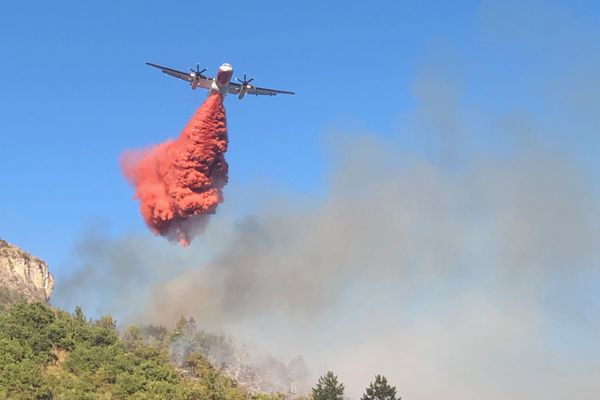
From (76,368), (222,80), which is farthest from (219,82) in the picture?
(76,368)

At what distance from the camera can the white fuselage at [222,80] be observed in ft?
248

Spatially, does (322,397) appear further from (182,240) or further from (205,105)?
(205,105)

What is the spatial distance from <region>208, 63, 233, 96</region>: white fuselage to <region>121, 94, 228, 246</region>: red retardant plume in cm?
77

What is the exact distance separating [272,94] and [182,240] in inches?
809

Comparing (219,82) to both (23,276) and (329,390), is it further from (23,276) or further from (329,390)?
(23,276)

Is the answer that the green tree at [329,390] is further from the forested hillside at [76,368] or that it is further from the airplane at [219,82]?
the airplane at [219,82]

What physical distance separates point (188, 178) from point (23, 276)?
373 ft

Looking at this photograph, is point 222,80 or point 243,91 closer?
point 222,80

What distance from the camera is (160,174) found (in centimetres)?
8488

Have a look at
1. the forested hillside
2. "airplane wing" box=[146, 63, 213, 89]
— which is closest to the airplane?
"airplane wing" box=[146, 63, 213, 89]

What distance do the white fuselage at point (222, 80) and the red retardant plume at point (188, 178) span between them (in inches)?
30.1

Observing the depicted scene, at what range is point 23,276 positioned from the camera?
177000 mm

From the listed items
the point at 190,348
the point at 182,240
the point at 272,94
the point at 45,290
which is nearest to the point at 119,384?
the point at 182,240

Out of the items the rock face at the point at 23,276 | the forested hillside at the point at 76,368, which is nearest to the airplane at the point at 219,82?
the forested hillside at the point at 76,368
